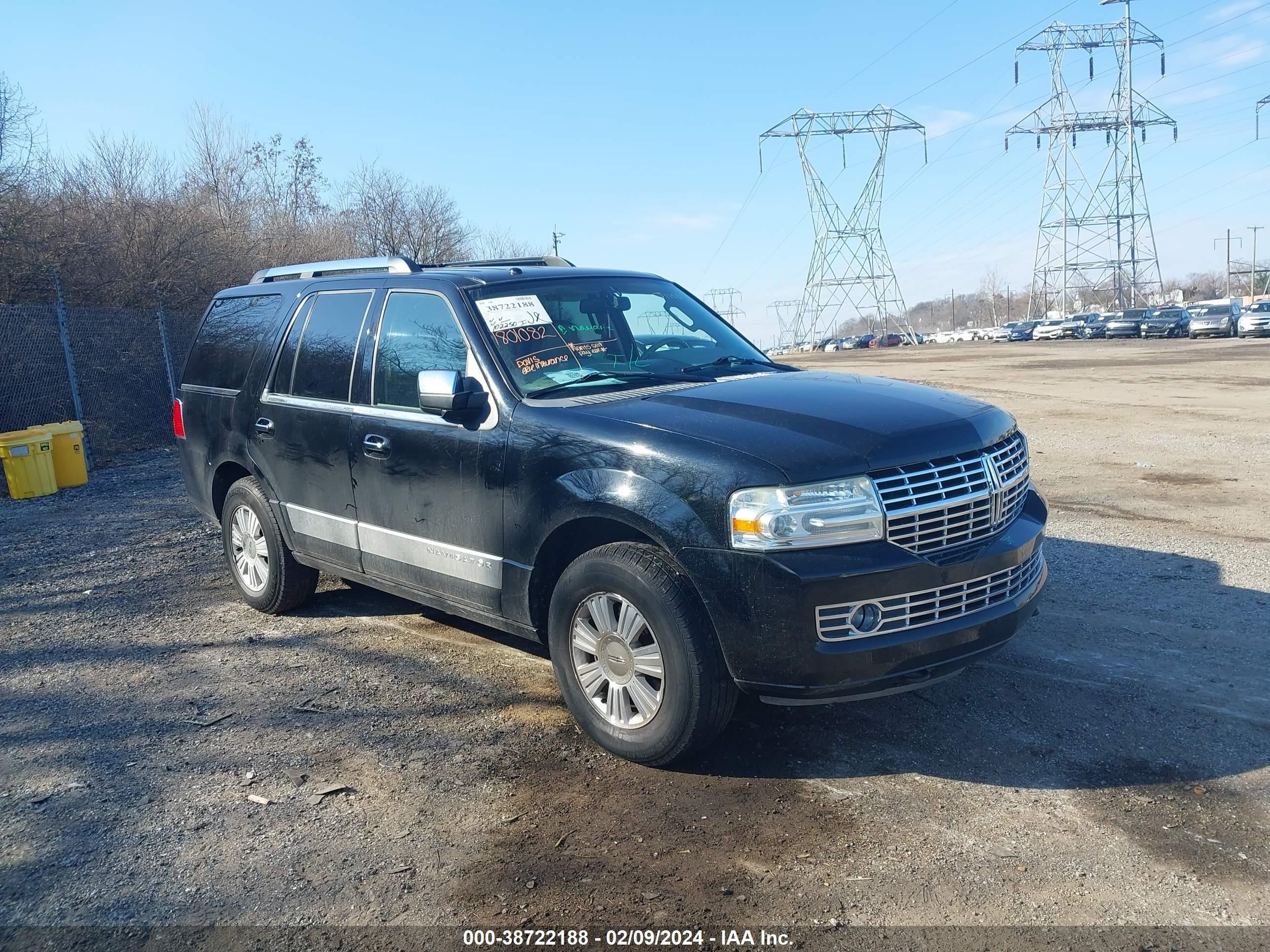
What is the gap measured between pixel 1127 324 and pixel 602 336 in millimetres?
55791

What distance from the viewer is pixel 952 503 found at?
3775 millimetres

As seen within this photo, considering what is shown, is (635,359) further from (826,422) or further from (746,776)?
(746,776)

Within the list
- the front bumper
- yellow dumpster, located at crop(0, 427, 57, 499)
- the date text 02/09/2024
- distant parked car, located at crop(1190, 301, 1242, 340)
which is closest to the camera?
the date text 02/09/2024

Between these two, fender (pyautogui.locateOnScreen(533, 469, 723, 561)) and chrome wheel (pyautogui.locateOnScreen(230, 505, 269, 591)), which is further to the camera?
chrome wheel (pyautogui.locateOnScreen(230, 505, 269, 591))

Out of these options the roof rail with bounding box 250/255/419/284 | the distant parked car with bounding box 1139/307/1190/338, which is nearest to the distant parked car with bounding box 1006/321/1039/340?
the distant parked car with bounding box 1139/307/1190/338

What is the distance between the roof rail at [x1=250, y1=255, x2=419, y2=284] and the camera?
215 inches

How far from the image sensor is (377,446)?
16.6 feet

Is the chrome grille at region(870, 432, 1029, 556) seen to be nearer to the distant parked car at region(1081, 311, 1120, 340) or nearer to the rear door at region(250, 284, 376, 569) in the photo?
the rear door at region(250, 284, 376, 569)

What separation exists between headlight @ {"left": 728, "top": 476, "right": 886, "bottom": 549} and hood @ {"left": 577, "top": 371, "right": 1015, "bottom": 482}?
0.20ft

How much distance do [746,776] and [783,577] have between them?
3.06ft

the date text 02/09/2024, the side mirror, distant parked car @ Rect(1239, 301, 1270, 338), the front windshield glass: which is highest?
the front windshield glass

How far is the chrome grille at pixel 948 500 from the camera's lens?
3.63 metres

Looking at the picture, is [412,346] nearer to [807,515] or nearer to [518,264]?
[518,264]

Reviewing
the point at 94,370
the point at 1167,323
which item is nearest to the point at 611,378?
the point at 94,370
